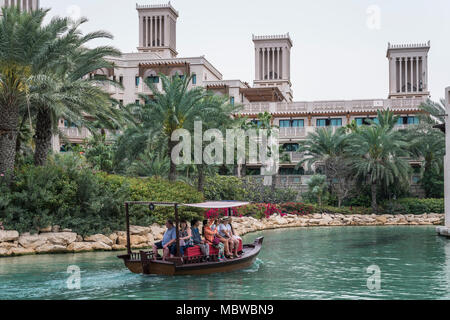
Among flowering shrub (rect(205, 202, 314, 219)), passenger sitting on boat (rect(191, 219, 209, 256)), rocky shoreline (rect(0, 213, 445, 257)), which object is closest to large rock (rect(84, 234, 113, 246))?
rocky shoreline (rect(0, 213, 445, 257))

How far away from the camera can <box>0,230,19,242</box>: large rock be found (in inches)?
829

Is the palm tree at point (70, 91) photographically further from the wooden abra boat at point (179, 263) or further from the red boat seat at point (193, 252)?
the red boat seat at point (193, 252)

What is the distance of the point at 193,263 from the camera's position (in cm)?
1638

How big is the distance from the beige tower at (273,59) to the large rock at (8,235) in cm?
8183

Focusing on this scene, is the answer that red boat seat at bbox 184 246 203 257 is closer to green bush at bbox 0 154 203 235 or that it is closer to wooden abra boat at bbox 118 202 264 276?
wooden abra boat at bbox 118 202 264 276

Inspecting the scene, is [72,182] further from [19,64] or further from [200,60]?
[200,60]

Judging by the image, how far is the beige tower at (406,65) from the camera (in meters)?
100

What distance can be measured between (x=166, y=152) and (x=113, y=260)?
545 inches

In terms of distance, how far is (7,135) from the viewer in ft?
76.5

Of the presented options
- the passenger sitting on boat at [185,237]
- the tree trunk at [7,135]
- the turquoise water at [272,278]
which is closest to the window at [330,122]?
the turquoise water at [272,278]

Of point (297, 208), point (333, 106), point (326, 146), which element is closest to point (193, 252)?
point (297, 208)

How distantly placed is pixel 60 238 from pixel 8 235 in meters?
1.90

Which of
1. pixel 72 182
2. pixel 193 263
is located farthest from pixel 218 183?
pixel 193 263

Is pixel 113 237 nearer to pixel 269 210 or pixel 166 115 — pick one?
pixel 166 115
